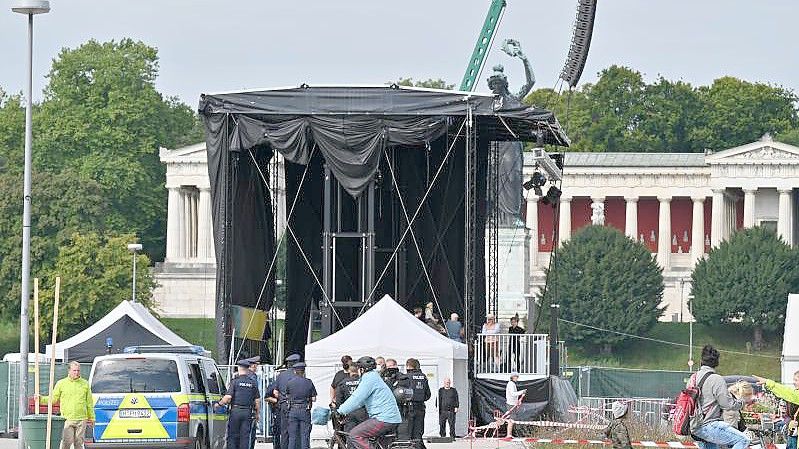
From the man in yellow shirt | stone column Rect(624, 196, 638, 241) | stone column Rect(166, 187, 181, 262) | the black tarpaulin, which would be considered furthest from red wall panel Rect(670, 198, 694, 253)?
the man in yellow shirt

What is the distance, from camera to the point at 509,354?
4019 centimetres

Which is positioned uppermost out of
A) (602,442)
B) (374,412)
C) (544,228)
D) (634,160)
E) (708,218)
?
(634,160)

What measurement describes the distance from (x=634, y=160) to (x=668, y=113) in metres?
7.48

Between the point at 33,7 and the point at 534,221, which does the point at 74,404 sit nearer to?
the point at 33,7

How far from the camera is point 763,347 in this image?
4277 inches

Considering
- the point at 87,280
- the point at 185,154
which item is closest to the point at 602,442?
the point at 87,280

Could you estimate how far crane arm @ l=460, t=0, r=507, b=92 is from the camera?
101 metres

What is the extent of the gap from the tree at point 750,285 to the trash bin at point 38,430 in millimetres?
82929

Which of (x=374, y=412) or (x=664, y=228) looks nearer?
(x=374, y=412)

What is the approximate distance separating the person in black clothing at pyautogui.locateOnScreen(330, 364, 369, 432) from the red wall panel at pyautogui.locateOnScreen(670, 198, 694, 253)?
10753 centimetres

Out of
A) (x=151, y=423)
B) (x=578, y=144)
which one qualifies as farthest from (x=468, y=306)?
(x=578, y=144)

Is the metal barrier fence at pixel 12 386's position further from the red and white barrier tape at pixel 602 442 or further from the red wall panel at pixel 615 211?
the red wall panel at pixel 615 211

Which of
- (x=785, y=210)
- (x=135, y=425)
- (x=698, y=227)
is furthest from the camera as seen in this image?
(x=698, y=227)

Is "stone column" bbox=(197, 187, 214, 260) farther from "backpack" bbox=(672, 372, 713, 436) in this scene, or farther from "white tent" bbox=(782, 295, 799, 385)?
"backpack" bbox=(672, 372, 713, 436)
